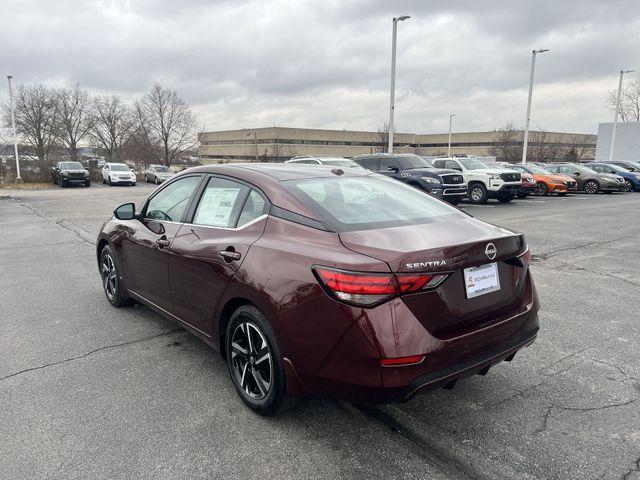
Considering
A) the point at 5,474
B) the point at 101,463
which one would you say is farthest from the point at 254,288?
the point at 5,474

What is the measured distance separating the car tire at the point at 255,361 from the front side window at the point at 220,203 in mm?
726

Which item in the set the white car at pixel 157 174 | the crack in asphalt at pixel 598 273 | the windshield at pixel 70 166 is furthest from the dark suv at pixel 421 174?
the white car at pixel 157 174

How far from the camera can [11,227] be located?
12.2 m

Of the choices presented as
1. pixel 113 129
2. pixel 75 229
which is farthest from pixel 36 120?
pixel 75 229

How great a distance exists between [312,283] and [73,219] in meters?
13.7

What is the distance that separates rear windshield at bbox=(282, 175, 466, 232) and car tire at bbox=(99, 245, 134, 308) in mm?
2744

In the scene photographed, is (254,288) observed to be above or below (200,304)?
above

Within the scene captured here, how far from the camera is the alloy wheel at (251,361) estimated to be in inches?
114

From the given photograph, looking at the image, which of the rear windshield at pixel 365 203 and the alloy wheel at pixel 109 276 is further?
the alloy wheel at pixel 109 276

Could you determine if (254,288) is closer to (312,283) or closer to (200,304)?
(312,283)

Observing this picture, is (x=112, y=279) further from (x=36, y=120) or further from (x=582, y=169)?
(x=36, y=120)

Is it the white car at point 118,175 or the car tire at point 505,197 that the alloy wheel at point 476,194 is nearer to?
the car tire at point 505,197

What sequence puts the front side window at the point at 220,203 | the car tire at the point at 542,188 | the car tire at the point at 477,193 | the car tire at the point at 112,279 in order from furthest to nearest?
the car tire at the point at 542,188
the car tire at the point at 477,193
the car tire at the point at 112,279
the front side window at the point at 220,203

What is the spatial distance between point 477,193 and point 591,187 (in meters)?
10.2
